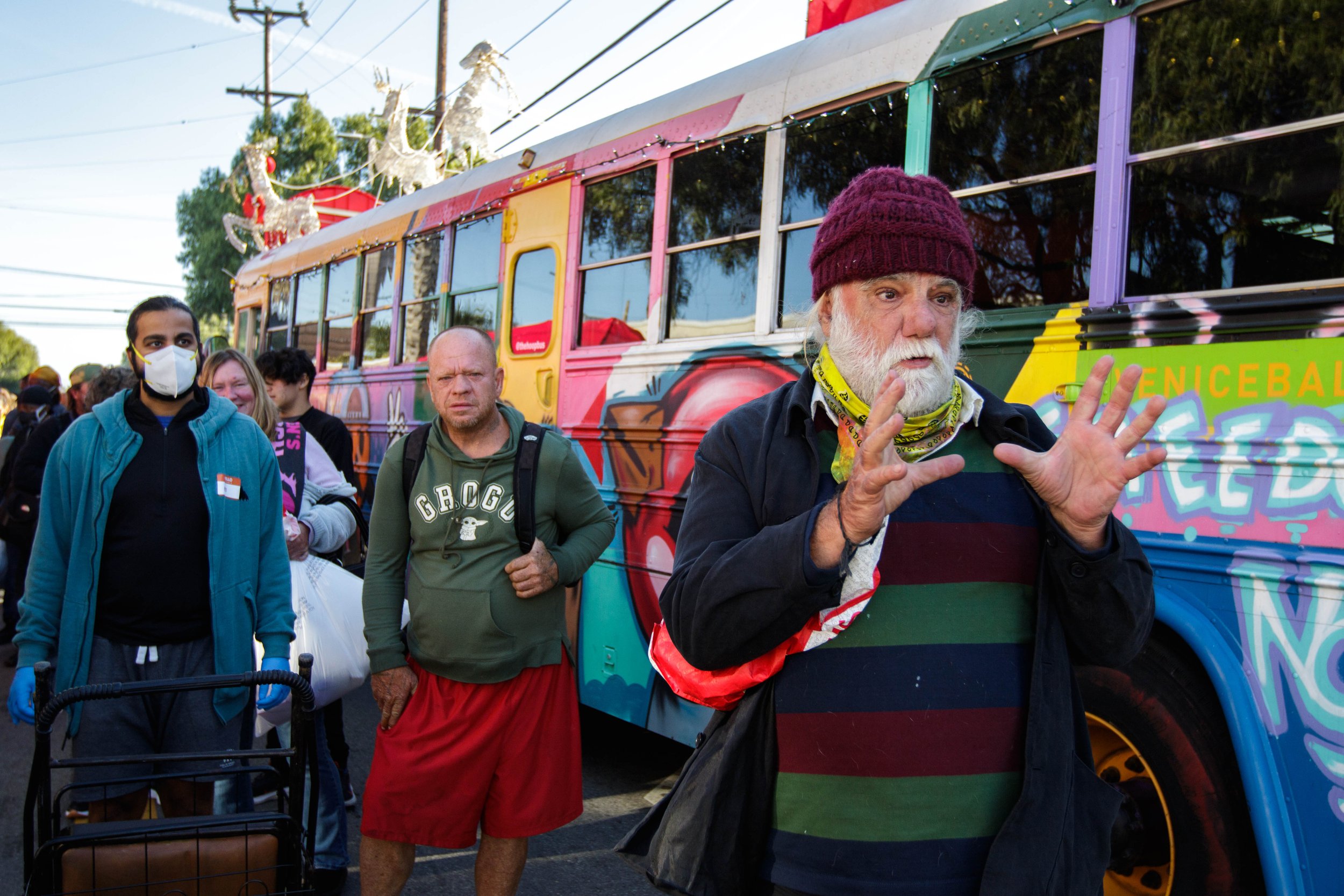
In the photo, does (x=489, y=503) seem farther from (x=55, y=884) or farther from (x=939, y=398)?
(x=939, y=398)

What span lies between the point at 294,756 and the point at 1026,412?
63.2 inches

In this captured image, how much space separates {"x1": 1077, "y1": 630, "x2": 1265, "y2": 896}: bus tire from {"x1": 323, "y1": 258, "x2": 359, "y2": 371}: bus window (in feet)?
20.3

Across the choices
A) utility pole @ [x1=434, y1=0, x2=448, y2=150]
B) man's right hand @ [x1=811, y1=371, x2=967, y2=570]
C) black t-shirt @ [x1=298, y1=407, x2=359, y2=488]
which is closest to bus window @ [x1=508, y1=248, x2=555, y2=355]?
black t-shirt @ [x1=298, y1=407, x2=359, y2=488]

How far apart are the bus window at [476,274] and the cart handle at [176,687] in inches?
151

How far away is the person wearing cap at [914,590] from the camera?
1424 millimetres

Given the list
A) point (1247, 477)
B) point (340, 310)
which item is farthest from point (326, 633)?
point (340, 310)

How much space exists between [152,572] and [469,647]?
841mm

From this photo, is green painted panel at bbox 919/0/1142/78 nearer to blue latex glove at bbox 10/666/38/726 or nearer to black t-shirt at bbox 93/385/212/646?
black t-shirt at bbox 93/385/212/646

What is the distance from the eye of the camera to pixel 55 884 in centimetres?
193

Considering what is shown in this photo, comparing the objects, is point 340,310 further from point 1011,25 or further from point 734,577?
point 734,577

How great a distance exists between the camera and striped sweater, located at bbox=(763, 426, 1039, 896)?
1451 millimetres

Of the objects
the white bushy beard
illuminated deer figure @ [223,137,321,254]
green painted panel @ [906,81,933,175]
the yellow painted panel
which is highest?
illuminated deer figure @ [223,137,321,254]

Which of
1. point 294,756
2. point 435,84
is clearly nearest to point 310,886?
point 294,756

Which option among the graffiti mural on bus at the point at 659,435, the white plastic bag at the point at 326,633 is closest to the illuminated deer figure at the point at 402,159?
the graffiti mural on bus at the point at 659,435
